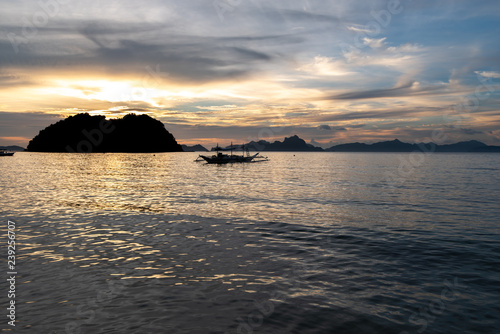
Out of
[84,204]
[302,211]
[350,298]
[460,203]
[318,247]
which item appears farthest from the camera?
[460,203]

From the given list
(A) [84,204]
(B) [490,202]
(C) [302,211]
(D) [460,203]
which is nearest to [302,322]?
(C) [302,211]

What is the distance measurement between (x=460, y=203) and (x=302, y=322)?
32077 mm

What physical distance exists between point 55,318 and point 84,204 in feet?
79.8

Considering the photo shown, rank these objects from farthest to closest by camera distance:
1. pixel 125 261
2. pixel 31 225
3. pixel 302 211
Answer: pixel 302 211, pixel 31 225, pixel 125 261

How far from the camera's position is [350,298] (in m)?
11.0

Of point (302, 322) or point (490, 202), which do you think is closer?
point (302, 322)

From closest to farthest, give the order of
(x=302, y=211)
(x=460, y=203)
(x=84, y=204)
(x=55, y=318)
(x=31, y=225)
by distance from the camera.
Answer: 1. (x=55, y=318)
2. (x=31, y=225)
3. (x=302, y=211)
4. (x=84, y=204)
5. (x=460, y=203)

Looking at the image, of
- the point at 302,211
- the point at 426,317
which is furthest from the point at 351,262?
the point at 302,211

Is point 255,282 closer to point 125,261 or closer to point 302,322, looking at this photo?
point 302,322

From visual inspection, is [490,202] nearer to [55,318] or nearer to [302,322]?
[302,322]

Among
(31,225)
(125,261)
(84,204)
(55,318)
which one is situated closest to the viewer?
(55,318)

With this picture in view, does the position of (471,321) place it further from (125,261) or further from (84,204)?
(84,204)

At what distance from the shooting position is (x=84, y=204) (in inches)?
1235

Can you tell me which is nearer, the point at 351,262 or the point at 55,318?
the point at 55,318
